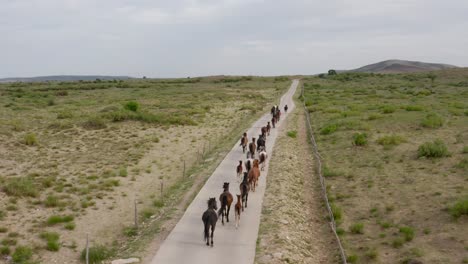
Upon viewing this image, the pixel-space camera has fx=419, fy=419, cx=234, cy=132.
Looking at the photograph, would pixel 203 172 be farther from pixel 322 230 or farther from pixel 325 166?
pixel 322 230

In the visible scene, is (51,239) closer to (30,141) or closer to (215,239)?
(215,239)

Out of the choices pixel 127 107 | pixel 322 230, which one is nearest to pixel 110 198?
pixel 322 230

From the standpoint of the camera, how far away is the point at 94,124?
133 feet

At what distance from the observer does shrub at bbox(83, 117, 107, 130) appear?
40031 mm

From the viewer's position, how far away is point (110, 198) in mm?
19562

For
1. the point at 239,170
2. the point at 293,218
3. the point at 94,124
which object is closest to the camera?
the point at 293,218

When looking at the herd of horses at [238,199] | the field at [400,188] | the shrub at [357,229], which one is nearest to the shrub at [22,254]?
the herd of horses at [238,199]

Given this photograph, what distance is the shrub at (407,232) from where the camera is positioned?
13663mm

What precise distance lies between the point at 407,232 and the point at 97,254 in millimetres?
10078

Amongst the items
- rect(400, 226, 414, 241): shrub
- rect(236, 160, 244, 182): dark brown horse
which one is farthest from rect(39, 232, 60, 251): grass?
rect(400, 226, 414, 241): shrub

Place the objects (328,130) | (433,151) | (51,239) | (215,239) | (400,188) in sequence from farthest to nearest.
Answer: (328,130), (433,151), (400,188), (51,239), (215,239)

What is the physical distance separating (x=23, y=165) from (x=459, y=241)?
2311 centimetres

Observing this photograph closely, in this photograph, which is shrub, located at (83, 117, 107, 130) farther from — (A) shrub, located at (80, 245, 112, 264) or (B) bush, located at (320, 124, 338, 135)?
(A) shrub, located at (80, 245, 112, 264)

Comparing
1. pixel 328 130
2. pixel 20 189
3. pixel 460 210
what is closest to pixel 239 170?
pixel 460 210
